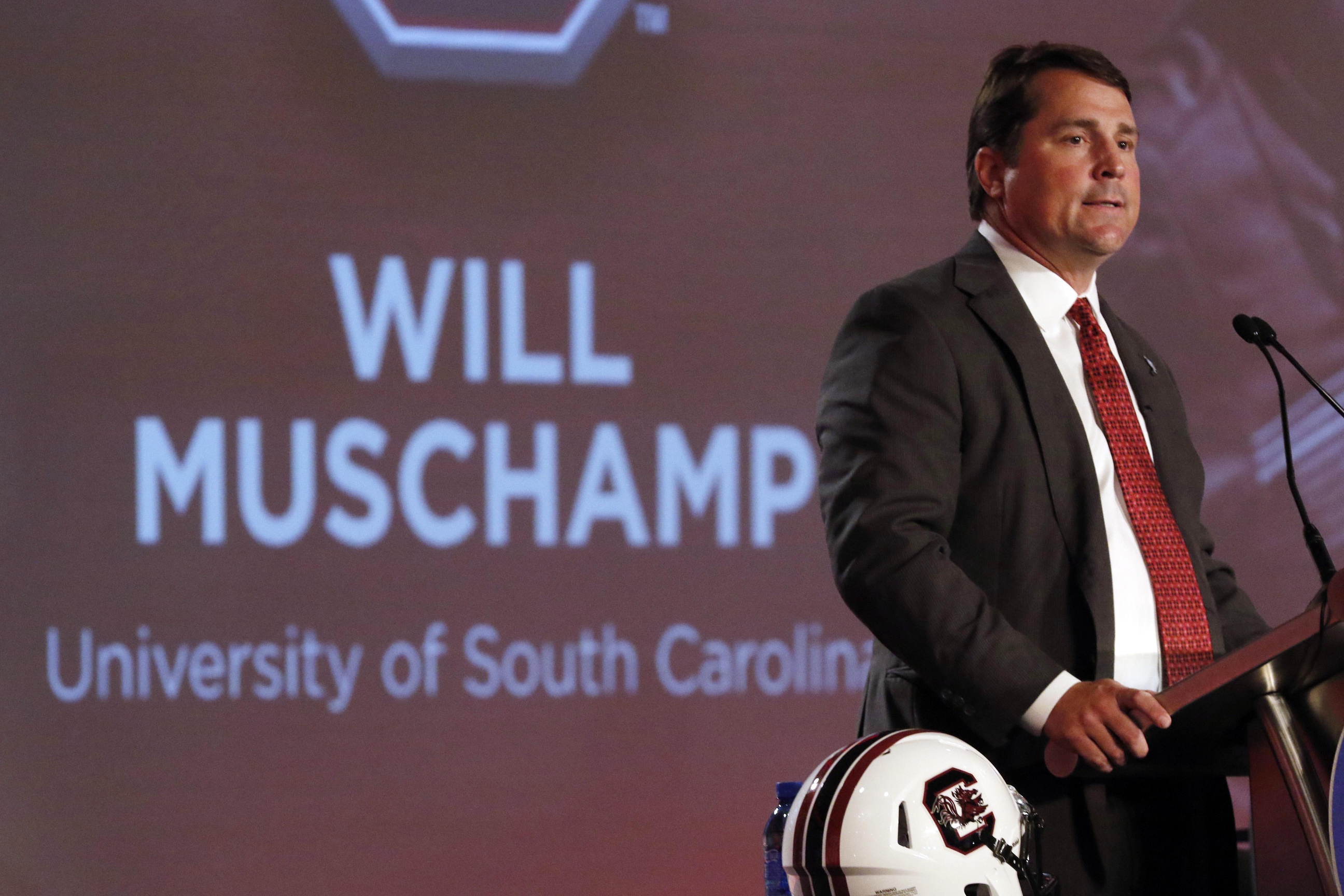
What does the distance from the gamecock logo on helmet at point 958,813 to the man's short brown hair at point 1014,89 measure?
34.0 inches

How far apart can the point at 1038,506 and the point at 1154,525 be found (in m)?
0.17

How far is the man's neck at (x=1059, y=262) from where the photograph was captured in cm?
192

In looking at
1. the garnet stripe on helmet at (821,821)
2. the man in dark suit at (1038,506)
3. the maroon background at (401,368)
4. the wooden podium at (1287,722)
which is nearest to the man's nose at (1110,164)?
the man in dark suit at (1038,506)

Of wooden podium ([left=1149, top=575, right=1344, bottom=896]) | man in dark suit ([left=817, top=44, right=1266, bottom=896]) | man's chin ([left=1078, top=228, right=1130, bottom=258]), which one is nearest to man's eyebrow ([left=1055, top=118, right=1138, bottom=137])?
man in dark suit ([left=817, top=44, right=1266, bottom=896])

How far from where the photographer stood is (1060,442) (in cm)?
176

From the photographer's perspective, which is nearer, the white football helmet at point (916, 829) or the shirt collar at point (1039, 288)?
the white football helmet at point (916, 829)

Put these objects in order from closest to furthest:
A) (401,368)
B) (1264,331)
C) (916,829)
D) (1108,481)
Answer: (916,829) < (1264,331) < (1108,481) < (401,368)

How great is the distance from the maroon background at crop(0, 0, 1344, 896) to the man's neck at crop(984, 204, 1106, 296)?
1.74 metres

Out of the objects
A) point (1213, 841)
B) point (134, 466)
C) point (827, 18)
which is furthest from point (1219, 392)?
point (134, 466)

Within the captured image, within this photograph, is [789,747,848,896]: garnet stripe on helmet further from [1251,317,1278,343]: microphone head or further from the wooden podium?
[1251,317,1278,343]: microphone head

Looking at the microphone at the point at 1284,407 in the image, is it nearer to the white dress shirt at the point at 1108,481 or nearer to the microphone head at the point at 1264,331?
the microphone head at the point at 1264,331

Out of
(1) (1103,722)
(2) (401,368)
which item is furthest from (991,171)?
(2) (401,368)

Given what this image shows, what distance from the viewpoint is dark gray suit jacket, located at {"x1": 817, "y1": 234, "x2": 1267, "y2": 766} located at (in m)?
1.59

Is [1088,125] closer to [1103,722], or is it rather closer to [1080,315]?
[1080,315]
